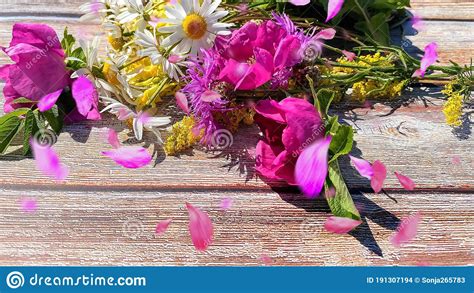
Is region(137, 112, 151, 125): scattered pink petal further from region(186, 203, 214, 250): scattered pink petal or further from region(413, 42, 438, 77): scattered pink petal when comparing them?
region(413, 42, 438, 77): scattered pink petal

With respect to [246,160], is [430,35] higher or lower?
higher

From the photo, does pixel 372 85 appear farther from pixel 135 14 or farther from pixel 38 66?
pixel 38 66

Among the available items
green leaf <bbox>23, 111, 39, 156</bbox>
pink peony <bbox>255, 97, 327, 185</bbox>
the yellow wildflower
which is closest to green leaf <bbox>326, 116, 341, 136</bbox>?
pink peony <bbox>255, 97, 327, 185</bbox>

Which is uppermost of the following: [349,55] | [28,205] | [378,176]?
[349,55]

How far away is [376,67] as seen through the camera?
0.96 m

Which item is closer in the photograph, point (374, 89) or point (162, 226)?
point (162, 226)

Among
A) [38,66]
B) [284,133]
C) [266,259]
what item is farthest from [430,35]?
[38,66]

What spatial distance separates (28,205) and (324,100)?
0.42 meters

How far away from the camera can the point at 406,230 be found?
0.82 metres

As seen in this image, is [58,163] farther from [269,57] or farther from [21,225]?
[269,57]

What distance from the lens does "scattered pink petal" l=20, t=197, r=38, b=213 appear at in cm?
83

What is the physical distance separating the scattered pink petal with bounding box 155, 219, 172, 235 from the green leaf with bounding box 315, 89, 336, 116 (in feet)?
0.82


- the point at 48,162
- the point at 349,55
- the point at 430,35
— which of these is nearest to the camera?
the point at 48,162
